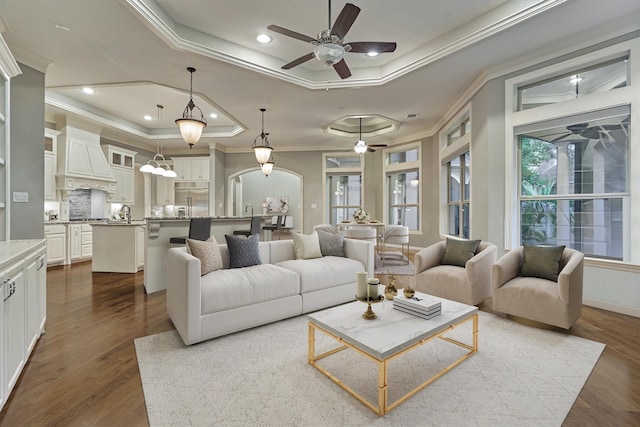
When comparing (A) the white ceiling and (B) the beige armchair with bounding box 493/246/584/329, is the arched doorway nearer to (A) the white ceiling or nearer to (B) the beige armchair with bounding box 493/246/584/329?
(A) the white ceiling

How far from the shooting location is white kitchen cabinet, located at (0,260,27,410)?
1.67 metres

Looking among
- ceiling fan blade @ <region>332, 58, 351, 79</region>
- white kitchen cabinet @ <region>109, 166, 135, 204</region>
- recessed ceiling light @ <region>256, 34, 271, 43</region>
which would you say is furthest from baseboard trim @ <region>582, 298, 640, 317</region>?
white kitchen cabinet @ <region>109, 166, 135, 204</region>

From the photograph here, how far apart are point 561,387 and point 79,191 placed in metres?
8.87

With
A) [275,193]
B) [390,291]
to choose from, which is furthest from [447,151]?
[275,193]

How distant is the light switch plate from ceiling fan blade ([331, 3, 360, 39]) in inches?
156

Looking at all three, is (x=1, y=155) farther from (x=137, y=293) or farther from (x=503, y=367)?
(x=503, y=367)

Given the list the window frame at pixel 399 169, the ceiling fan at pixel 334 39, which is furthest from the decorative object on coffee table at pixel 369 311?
the window frame at pixel 399 169

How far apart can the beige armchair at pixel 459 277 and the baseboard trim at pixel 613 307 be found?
3.75 ft

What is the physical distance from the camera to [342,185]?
9117 mm

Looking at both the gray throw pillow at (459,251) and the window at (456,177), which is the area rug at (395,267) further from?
the gray throw pillow at (459,251)

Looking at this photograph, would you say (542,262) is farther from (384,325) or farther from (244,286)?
(244,286)

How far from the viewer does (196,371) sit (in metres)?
2.10

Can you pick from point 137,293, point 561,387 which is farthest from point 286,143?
point 561,387

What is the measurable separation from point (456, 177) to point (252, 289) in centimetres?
524
